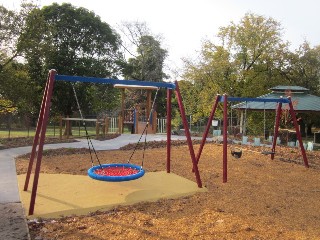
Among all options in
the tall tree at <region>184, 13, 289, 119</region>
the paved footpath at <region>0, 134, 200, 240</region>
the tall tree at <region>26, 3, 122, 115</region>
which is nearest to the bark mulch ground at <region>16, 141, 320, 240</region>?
the paved footpath at <region>0, 134, 200, 240</region>

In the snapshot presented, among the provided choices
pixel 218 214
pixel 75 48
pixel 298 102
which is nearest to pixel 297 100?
pixel 298 102

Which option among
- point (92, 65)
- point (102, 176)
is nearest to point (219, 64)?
point (92, 65)

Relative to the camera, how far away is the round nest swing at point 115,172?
5344 mm

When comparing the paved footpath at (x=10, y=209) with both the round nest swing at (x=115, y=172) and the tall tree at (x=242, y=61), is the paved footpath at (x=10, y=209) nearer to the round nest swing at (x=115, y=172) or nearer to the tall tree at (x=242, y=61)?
the round nest swing at (x=115, y=172)

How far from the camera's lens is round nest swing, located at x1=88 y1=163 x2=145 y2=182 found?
17.5 feet

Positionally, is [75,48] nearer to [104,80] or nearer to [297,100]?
[297,100]

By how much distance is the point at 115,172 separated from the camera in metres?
6.18

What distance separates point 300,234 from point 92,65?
762 inches

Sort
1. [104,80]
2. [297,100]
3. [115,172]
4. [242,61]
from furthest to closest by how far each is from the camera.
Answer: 1. [242,61]
2. [297,100]
3. [115,172]
4. [104,80]

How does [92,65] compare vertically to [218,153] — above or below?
above

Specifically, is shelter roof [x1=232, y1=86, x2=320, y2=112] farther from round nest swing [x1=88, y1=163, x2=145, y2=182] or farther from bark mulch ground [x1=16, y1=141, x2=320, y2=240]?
round nest swing [x1=88, y1=163, x2=145, y2=182]

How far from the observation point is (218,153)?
11.2 m

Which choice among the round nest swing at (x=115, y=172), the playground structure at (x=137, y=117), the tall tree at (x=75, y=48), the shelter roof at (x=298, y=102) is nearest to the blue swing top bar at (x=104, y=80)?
the round nest swing at (x=115, y=172)

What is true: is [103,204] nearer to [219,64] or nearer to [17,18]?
[17,18]
